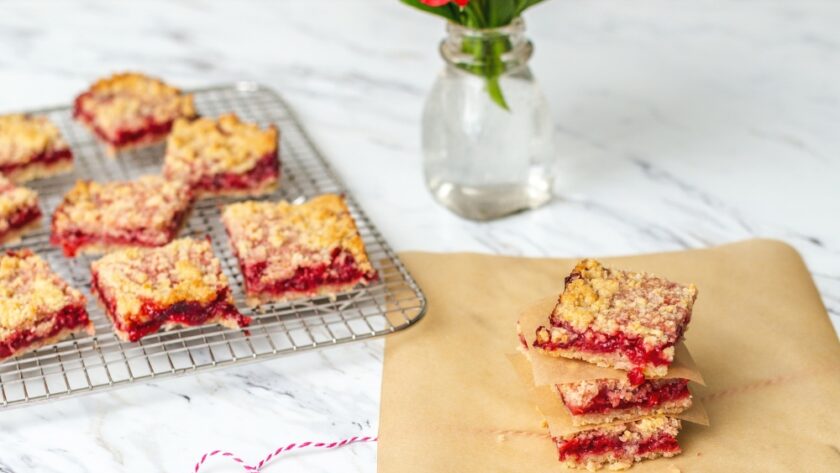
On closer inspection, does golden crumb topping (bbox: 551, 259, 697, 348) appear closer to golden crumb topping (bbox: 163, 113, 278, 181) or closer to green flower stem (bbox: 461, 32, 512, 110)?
green flower stem (bbox: 461, 32, 512, 110)

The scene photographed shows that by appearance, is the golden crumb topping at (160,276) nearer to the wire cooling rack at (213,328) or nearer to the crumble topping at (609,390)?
the wire cooling rack at (213,328)

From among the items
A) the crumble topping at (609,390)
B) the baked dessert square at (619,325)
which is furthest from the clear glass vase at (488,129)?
the crumble topping at (609,390)

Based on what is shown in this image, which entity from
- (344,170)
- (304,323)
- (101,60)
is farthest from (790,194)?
(101,60)

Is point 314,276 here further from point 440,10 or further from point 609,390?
point 609,390

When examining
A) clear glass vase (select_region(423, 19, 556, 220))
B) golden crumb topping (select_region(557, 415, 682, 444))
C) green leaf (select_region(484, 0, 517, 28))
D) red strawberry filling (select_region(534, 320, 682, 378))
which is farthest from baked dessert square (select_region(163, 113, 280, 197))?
golden crumb topping (select_region(557, 415, 682, 444))

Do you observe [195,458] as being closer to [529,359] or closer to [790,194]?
[529,359]
